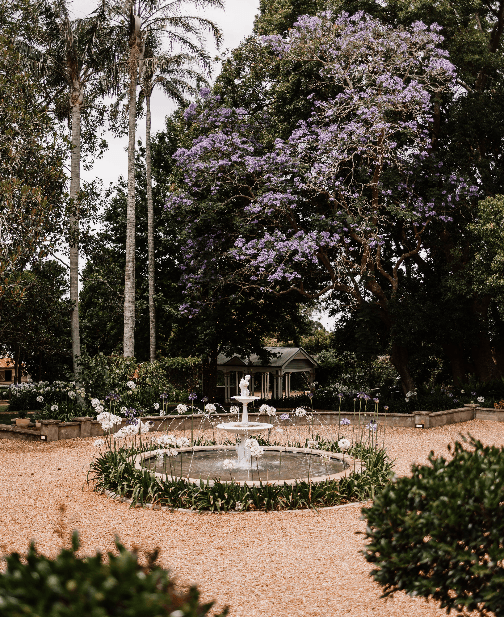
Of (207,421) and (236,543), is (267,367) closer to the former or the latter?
(207,421)

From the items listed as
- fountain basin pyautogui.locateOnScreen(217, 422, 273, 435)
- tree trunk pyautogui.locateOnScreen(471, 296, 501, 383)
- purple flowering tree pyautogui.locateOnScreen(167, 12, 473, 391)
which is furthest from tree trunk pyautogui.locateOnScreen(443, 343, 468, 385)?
fountain basin pyautogui.locateOnScreen(217, 422, 273, 435)

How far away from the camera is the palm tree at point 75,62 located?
16469mm

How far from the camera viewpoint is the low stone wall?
12969 millimetres

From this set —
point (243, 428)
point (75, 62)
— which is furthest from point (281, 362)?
point (243, 428)

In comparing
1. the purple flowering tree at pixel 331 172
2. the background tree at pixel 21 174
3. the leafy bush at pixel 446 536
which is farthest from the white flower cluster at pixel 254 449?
the purple flowering tree at pixel 331 172

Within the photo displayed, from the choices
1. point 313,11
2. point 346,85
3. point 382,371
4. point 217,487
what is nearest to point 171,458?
point 217,487

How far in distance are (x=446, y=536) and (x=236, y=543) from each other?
11.3ft

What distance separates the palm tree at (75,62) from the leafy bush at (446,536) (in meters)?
13.9

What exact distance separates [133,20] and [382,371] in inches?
734

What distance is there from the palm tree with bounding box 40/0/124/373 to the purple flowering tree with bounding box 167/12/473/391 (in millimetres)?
3246

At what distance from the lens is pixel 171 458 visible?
9852 millimetres

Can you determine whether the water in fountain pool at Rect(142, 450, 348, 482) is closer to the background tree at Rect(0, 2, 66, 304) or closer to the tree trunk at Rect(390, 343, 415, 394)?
the background tree at Rect(0, 2, 66, 304)

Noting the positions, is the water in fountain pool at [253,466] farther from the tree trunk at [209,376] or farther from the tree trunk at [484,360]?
the tree trunk at [209,376]

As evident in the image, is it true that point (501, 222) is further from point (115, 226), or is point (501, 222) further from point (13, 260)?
point (115, 226)
